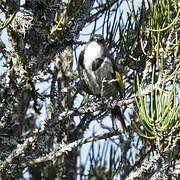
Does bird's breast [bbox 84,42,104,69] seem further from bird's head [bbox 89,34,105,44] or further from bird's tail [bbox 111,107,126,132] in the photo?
bird's tail [bbox 111,107,126,132]

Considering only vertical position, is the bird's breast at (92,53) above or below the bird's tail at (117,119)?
above

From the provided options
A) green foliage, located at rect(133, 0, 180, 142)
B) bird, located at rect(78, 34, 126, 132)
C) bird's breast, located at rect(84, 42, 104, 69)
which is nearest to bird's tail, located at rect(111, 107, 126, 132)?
bird, located at rect(78, 34, 126, 132)

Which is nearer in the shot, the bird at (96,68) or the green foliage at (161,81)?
the green foliage at (161,81)

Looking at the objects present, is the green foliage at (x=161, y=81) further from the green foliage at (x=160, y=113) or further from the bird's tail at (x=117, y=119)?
the bird's tail at (x=117, y=119)

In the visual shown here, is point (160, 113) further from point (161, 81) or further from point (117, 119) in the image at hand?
point (117, 119)

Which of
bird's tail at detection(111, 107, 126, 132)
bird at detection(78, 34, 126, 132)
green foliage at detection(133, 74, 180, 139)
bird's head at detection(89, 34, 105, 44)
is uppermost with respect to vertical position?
bird's head at detection(89, 34, 105, 44)

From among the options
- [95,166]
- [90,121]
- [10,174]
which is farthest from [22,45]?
[95,166]

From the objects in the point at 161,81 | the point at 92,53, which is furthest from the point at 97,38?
the point at 161,81

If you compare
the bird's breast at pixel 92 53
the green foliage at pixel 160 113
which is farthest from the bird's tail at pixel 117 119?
the green foliage at pixel 160 113

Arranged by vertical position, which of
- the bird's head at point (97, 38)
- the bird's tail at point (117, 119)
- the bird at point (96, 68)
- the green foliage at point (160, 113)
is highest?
the bird's head at point (97, 38)

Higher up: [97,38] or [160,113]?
[97,38]

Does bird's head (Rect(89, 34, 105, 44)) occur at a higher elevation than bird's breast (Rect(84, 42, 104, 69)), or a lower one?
higher

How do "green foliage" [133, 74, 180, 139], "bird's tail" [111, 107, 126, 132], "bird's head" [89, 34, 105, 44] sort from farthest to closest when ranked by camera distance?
"bird's head" [89, 34, 105, 44] → "bird's tail" [111, 107, 126, 132] → "green foliage" [133, 74, 180, 139]

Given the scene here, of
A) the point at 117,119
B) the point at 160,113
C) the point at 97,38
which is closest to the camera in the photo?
the point at 160,113
